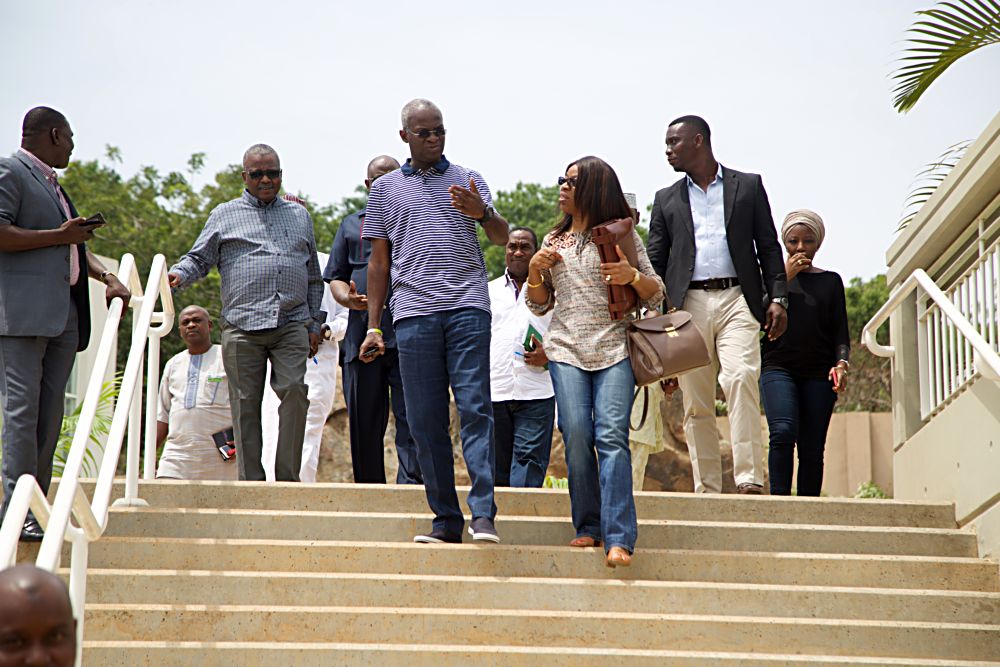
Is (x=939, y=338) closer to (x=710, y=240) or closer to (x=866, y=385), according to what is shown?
(x=710, y=240)

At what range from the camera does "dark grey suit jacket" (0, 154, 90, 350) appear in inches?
245

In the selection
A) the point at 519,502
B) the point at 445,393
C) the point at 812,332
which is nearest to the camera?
the point at 445,393

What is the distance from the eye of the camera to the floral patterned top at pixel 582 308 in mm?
6629

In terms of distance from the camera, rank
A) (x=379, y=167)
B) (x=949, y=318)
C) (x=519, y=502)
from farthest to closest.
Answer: (x=379, y=167), (x=949, y=318), (x=519, y=502)

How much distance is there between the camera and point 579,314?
265 inches

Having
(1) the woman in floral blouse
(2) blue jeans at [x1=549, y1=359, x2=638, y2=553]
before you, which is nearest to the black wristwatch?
(1) the woman in floral blouse

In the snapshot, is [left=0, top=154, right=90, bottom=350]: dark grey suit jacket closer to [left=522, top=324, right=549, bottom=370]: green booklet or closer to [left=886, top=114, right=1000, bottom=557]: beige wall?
[left=522, top=324, right=549, bottom=370]: green booklet

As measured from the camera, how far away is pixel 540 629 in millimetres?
5906

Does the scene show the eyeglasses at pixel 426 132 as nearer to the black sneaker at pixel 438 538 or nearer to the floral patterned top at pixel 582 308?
the floral patterned top at pixel 582 308

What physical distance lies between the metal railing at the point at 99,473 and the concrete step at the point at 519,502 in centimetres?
33

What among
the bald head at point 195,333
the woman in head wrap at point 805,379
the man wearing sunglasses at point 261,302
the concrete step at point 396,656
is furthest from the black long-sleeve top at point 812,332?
the bald head at point 195,333

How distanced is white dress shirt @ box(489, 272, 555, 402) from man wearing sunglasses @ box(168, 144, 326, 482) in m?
1.30

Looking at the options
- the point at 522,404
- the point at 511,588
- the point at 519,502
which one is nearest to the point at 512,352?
the point at 522,404

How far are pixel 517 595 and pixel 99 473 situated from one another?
6.41ft
